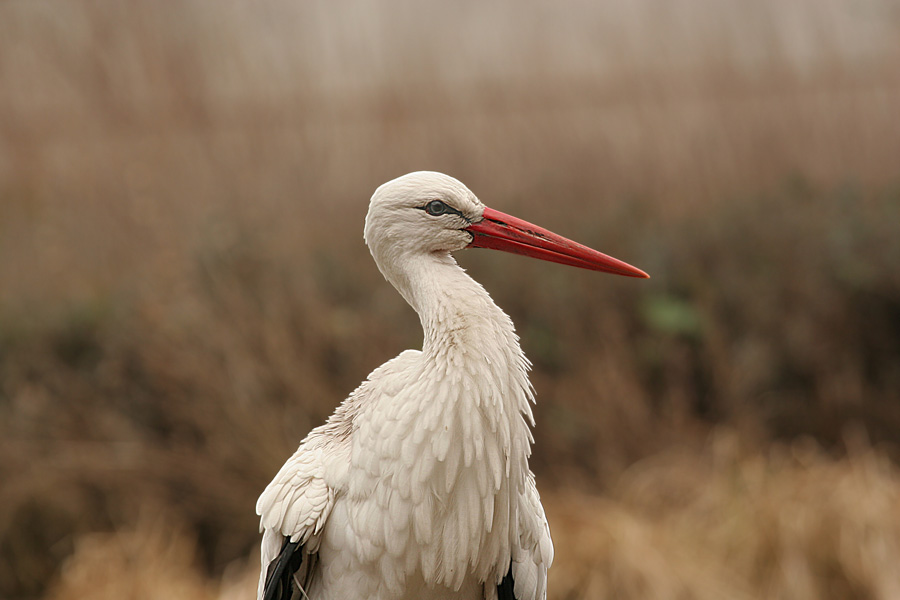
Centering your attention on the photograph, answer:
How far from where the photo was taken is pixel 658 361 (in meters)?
4.15

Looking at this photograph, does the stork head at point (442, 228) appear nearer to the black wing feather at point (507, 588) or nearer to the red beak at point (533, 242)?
the red beak at point (533, 242)

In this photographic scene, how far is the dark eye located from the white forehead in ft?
0.04

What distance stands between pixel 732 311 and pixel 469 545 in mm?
3263

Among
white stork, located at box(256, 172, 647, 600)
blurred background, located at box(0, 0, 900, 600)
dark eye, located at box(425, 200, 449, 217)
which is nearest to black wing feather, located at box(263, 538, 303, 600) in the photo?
white stork, located at box(256, 172, 647, 600)

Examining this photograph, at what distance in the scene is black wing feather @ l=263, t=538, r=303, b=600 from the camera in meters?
1.51

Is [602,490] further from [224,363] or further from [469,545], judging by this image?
[469,545]

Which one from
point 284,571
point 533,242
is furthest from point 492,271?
point 284,571

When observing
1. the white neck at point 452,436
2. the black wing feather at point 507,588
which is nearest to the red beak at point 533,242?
the white neck at point 452,436

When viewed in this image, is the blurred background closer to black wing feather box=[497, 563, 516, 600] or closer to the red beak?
black wing feather box=[497, 563, 516, 600]

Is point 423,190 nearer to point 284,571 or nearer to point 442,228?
point 442,228

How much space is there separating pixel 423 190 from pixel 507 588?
81cm

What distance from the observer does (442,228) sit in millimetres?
1503

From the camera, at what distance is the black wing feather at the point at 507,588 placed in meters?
1.60

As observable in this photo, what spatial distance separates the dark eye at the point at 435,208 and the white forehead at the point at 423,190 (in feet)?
0.04
